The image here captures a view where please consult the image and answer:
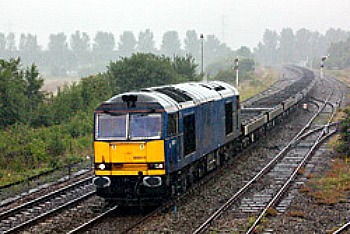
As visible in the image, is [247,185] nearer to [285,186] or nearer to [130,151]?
[285,186]

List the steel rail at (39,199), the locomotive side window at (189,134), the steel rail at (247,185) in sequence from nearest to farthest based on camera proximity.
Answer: the steel rail at (247,185) → the steel rail at (39,199) → the locomotive side window at (189,134)

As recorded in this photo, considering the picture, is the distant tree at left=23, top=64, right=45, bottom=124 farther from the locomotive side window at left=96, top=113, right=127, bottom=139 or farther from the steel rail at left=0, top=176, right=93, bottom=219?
the locomotive side window at left=96, top=113, right=127, bottom=139

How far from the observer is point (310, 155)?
24.9 metres

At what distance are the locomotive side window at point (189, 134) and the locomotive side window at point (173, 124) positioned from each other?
895 mm

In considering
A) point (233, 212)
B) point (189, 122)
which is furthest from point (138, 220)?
point (189, 122)

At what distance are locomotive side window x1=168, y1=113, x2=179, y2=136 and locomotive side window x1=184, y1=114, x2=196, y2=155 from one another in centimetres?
89

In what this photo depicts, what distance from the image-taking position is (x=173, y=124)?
15719 mm

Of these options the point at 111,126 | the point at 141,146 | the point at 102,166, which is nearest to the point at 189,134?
the point at 141,146

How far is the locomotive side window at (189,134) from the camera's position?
668 inches

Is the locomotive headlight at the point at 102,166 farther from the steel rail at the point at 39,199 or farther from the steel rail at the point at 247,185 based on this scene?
the steel rail at the point at 247,185

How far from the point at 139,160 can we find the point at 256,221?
11.1ft

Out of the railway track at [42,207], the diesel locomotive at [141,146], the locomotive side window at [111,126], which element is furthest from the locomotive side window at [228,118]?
the locomotive side window at [111,126]

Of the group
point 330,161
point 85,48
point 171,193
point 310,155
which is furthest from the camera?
point 85,48

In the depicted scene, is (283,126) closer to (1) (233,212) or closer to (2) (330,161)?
(2) (330,161)
